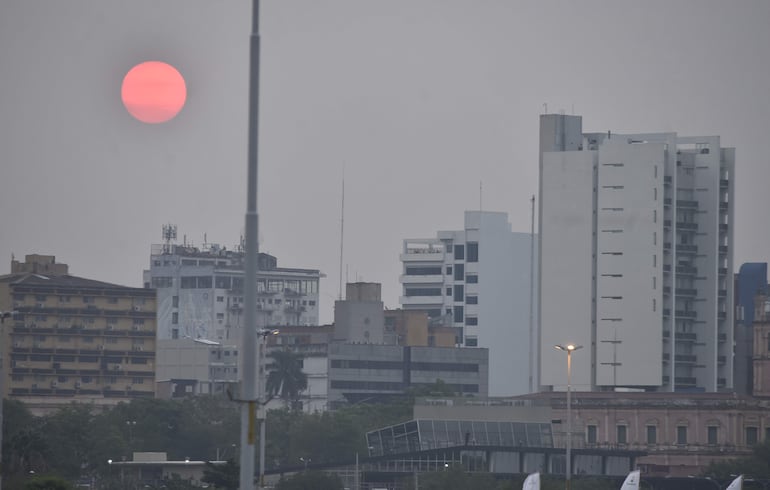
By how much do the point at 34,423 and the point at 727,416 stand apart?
66458mm

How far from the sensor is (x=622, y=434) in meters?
185

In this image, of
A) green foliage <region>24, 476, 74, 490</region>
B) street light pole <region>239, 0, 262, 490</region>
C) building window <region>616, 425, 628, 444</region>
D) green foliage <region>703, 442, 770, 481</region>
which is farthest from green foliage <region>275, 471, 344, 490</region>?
street light pole <region>239, 0, 262, 490</region>

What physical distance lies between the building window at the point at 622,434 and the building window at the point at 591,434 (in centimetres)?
258

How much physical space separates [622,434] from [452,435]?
A: 16638 mm

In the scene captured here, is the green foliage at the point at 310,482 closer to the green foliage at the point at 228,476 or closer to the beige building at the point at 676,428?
the beige building at the point at 676,428

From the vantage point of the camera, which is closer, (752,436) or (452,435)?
(752,436)

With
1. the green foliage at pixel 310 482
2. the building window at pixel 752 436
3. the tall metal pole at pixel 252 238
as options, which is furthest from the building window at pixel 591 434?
the tall metal pole at pixel 252 238

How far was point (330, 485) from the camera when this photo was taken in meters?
149

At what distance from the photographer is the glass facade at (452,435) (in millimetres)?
184375

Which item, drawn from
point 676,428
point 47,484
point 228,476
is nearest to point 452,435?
point 676,428

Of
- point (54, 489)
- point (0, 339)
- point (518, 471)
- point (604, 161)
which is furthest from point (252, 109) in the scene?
point (604, 161)

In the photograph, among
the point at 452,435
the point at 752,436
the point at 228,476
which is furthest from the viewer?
the point at 452,435

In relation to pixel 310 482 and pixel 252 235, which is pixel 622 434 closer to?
pixel 310 482

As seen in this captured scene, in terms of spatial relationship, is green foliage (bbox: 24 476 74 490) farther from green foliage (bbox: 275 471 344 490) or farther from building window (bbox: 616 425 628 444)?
building window (bbox: 616 425 628 444)
